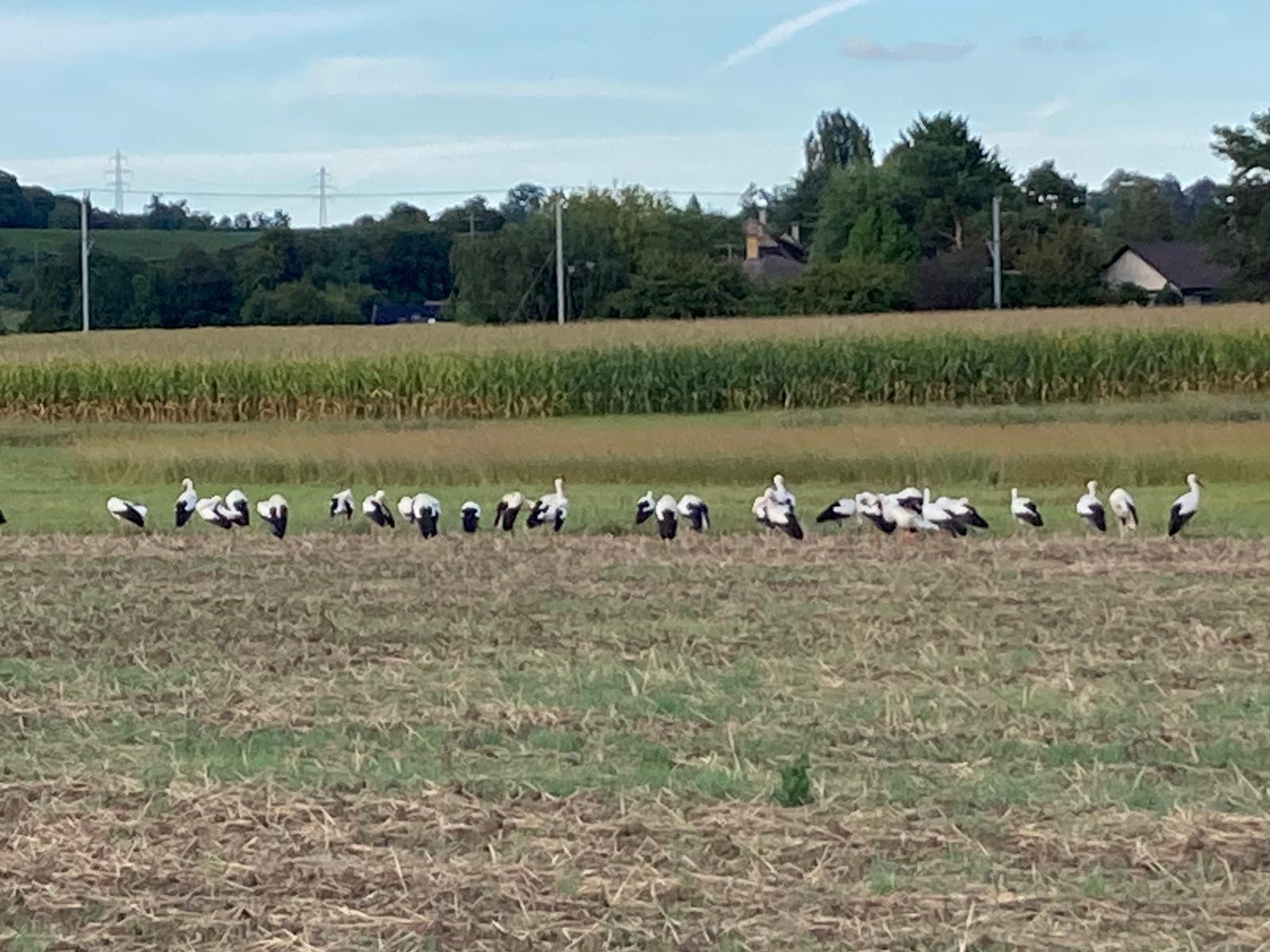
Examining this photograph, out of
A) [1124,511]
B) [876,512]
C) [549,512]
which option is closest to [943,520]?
[876,512]

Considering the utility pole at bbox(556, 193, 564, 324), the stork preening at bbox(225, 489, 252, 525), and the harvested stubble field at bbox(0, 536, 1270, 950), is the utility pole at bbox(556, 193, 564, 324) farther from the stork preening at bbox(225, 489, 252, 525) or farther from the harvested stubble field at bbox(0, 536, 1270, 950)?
the harvested stubble field at bbox(0, 536, 1270, 950)

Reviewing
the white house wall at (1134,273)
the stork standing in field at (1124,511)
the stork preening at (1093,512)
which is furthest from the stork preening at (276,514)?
the white house wall at (1134,273)

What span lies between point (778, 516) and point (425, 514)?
3674mm

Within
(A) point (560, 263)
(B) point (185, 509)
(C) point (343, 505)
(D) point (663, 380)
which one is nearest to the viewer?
(B) point (185, 509)

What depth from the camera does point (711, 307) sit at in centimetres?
6700

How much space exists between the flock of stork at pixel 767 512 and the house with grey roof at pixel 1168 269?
64.6 m

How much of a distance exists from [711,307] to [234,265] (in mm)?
26879

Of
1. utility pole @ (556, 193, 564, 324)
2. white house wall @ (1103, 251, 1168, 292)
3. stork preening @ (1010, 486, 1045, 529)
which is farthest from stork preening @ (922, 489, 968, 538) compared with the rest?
white house wall @ (1103, 251, 1168, 292)

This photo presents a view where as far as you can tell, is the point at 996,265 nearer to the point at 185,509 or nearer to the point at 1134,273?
the point at 1134,273

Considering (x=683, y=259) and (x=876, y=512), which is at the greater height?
(x=683, y=259)

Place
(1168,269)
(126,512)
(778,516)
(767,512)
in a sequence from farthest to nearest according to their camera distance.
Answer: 1. (1168,269)
2. (126,512)
3. (767,512)
4. (778,516)

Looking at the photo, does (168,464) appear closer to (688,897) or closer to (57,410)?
(57,410)

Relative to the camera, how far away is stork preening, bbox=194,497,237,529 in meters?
21.4

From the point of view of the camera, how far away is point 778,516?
19.9 metres
